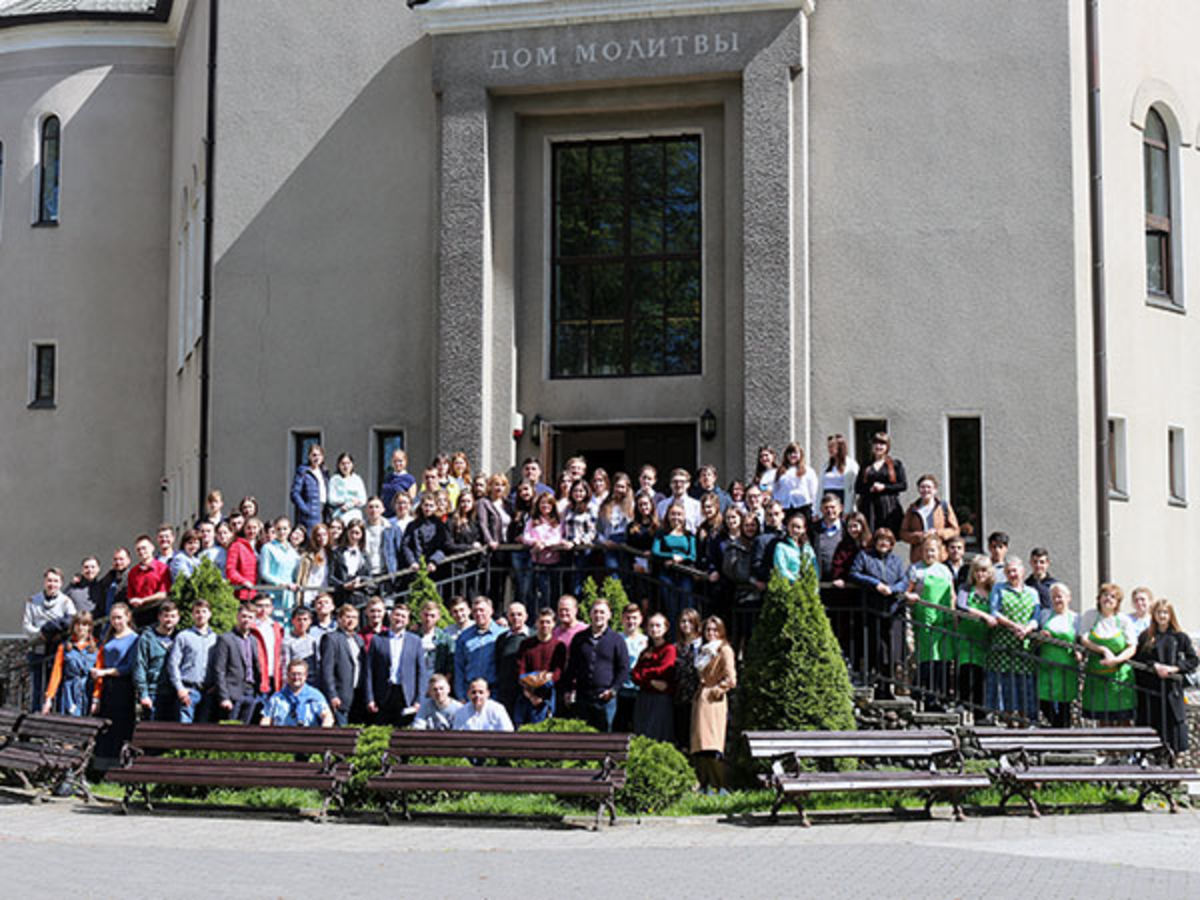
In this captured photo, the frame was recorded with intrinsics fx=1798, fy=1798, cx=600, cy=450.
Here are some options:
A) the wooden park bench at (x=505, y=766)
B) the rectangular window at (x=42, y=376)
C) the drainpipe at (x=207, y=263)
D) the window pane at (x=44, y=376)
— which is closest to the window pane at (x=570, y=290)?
the drainpipe at (x=207, y=263)

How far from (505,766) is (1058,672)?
17.1ft

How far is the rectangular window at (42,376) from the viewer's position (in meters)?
30.5

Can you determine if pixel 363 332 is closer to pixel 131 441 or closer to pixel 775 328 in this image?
pixel 775 328

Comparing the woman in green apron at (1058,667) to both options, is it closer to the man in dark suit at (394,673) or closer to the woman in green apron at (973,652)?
the woman in green apron at (973,652)

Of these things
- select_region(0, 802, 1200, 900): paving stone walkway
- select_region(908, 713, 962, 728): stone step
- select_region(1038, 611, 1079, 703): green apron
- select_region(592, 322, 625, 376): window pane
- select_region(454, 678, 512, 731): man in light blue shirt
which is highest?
select_region(592, 322, 625, 376): window pane

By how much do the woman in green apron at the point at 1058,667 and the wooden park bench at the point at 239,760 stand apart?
6244 mm

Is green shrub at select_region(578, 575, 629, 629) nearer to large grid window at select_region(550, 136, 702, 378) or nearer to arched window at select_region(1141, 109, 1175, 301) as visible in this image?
large grid window at select_region(550, 136, 702, 378)

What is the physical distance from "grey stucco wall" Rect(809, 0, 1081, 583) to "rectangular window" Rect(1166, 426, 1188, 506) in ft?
8.67

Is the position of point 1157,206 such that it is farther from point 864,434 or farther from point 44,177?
point 44,177

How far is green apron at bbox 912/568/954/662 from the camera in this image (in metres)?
16.5

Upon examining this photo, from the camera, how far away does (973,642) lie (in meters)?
16.5

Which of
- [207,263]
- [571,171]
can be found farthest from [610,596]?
[207,263]

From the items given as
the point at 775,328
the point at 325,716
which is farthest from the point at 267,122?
the point at 325,716

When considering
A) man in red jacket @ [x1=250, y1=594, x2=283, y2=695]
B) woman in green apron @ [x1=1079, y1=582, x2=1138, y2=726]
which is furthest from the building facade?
man in red jacket @ [x1=250, y1=594, x2=283, y2=695]
